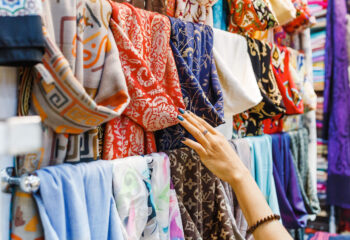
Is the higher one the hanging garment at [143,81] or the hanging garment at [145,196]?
the hanging garment at [143,81]

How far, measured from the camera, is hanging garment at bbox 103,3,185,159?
0.77 metres

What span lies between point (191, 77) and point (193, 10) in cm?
27

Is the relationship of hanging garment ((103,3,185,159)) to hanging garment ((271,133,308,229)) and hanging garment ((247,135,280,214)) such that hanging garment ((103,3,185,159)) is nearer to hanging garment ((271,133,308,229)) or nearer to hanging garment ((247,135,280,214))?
hanging garment ((247,135,280,214))

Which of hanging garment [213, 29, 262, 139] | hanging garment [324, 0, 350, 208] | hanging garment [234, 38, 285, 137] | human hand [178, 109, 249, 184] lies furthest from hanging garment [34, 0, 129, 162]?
hanging garment [324, 0, 350, 208]

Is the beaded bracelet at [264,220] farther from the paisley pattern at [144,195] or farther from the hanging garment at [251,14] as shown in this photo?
the hanging garment at [251,14]

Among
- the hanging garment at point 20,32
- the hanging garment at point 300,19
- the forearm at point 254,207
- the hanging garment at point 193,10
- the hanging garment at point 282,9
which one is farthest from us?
the hanging garment at point 300,19

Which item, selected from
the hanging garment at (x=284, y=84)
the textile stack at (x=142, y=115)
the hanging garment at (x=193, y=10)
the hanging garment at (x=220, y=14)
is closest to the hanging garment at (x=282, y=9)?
the textile stack at (x=142, y=115)

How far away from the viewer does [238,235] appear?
1.02 meters

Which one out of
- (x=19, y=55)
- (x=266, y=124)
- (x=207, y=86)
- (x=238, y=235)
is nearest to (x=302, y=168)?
(x=266, y=124)

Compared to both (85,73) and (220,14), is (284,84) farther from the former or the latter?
(85,73)

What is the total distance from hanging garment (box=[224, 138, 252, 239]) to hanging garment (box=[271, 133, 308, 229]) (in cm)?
24

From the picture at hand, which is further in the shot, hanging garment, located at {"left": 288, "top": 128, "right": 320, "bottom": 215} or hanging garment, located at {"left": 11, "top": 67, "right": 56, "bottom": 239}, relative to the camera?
hanging garment, located at {"left": 288, "top": 128, "right": 320, "bottom": 215}

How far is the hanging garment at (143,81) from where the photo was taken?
77 centimetres

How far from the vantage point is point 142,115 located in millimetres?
796
